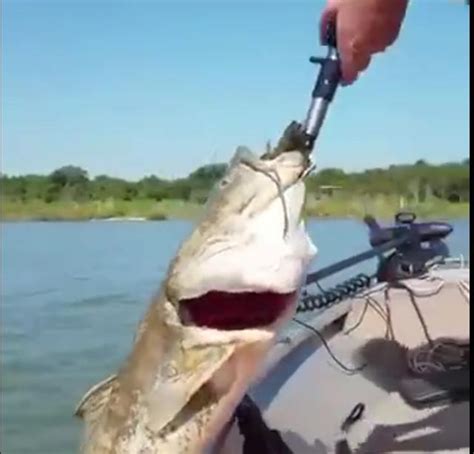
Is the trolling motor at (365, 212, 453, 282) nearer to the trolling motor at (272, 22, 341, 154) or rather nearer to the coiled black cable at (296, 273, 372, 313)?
the coiled black cable at (296, 273, 372, 313)

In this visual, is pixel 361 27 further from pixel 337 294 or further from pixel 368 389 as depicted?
pixel 337 294

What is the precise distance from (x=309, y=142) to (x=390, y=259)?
1731 millimetres

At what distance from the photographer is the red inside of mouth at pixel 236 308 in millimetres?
1378

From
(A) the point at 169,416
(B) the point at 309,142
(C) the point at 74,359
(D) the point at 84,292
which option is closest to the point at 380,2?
(B) the point at 309,142

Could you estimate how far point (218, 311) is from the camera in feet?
4.63

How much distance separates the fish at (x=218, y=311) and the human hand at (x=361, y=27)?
16.4 inches

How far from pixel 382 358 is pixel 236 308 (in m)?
1.55

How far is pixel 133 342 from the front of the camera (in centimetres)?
151

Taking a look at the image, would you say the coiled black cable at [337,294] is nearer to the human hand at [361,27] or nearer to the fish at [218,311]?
the human hand at [361,27]

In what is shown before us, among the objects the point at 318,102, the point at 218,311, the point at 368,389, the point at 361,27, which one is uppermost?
the point at 361,27

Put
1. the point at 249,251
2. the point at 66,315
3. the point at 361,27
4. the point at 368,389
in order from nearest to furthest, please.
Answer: the point at 249,251
the point at 361,27
the point at 368,389
the point at 66,315

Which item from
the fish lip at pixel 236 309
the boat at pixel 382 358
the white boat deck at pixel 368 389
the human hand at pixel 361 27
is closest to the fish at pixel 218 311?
the fish lip at pixel 236 309

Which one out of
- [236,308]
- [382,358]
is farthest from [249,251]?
[382,358]

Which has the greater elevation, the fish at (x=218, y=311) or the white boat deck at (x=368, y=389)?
the fish at (x=218, y=311)
